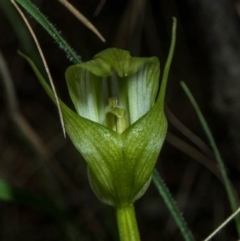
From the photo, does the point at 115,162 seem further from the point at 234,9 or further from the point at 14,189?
the point at 234,9

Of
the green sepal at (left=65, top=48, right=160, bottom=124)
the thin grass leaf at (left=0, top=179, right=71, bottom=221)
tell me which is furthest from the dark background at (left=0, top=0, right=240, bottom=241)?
the green sepal at (left=65, top=48, right=160, bottom=124)

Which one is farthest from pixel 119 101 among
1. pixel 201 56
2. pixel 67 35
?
pixel 67 35

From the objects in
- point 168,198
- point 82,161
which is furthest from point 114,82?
point 82,161

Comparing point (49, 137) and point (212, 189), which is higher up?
point (49, 137)

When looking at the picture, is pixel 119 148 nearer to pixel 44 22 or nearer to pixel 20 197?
pixel 44 22

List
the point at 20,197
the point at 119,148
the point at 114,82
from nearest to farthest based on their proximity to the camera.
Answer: the point at 119,148 < the point at 114,82 < the point at 20,197

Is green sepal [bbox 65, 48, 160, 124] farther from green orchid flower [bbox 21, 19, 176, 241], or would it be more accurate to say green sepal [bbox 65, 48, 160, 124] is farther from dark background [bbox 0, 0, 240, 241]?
dark background [bbox 0, 0, 240, 241]
